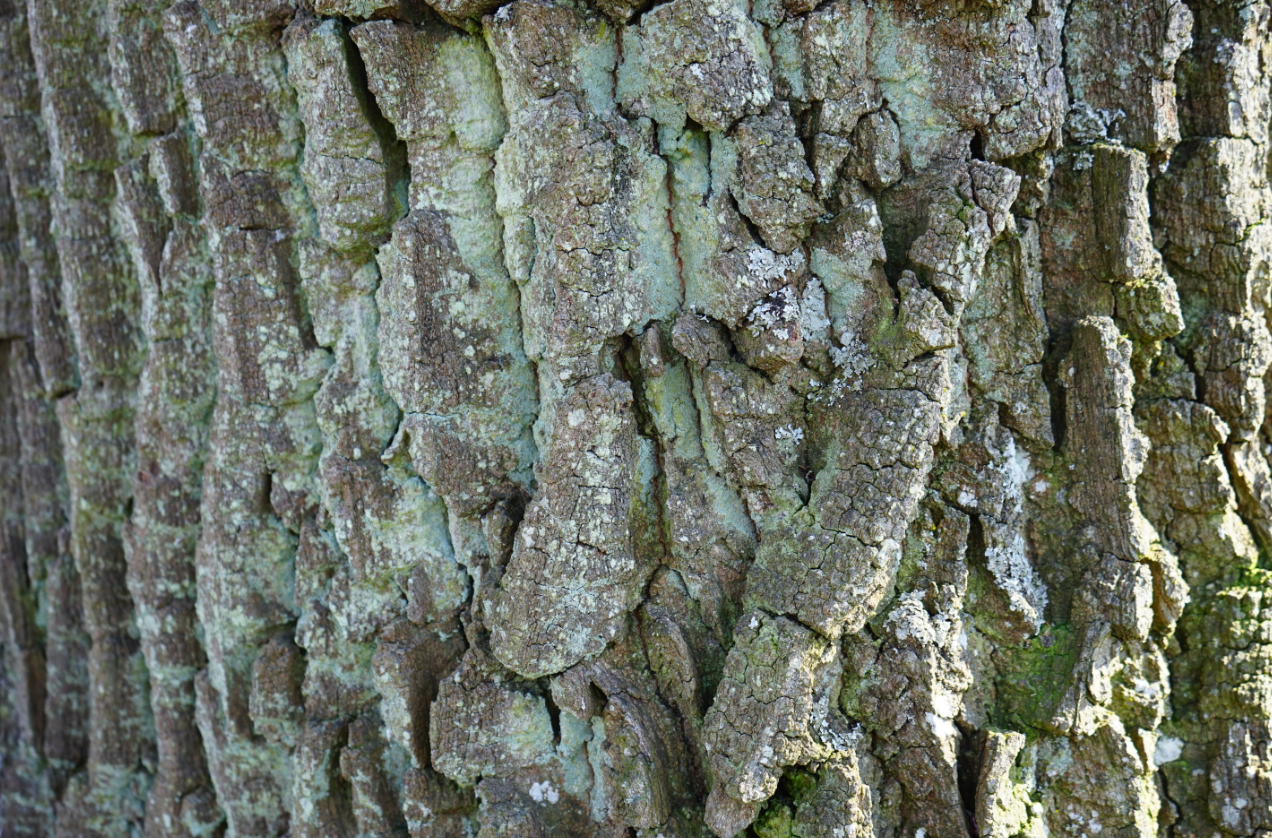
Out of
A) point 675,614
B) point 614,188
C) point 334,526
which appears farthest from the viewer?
point 334,526

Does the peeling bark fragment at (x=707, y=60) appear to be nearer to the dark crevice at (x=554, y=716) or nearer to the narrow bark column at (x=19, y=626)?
the dark crevice at (x=554, y=716)

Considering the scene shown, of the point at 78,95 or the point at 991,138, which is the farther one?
the point at 78,95

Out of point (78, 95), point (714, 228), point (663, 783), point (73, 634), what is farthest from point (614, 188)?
point (73, 634)

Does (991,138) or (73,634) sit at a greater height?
(991,138)

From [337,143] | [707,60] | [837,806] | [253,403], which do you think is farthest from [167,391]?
[837,806]

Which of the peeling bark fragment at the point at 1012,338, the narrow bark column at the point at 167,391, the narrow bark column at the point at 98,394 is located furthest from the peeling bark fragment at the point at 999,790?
the narrow bark column at the point at 98,394

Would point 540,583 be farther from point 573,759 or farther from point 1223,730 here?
point 1223,730

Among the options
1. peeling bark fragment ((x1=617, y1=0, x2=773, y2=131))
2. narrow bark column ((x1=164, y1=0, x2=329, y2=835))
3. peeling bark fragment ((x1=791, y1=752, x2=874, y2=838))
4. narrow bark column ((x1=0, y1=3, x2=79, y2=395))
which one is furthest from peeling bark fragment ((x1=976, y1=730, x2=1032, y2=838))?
narrow bark column ((x1=0, y1=3, x2=79, y2=395))
